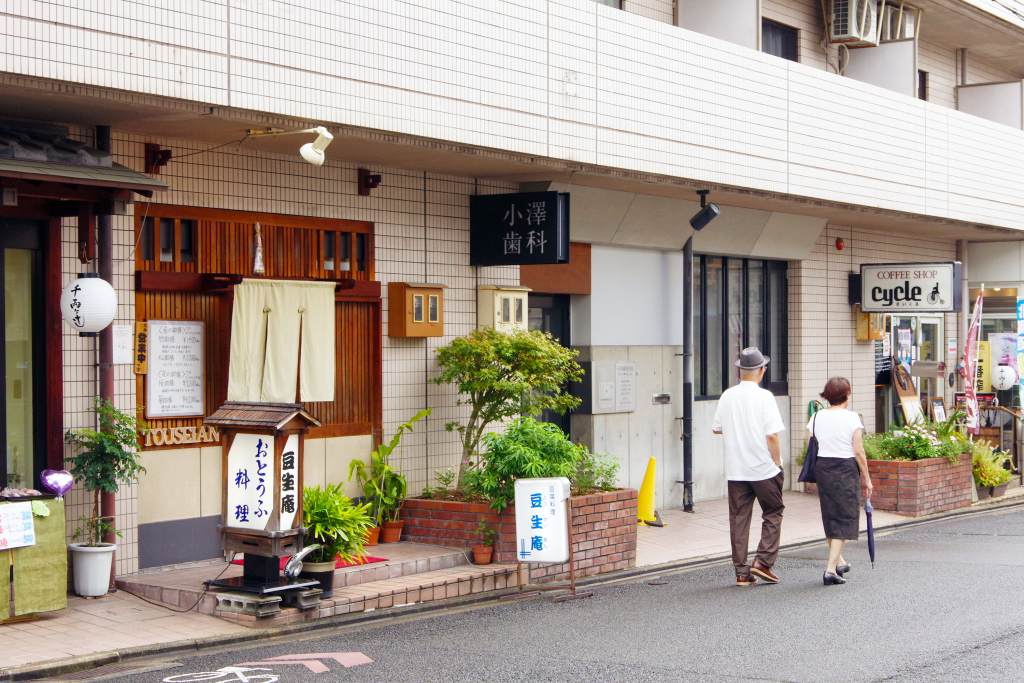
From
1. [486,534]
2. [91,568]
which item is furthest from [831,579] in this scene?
[91,568]

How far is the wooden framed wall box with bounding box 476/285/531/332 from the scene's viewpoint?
12031mm

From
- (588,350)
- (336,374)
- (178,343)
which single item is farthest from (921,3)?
(178,343)

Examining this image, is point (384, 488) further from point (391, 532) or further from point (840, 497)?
point (840, 497)

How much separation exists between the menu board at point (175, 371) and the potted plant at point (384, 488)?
173 cm

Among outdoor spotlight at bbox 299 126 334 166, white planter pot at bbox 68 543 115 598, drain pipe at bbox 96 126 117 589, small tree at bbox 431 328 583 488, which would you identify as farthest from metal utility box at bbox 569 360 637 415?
white planter pot at bbox 68 543 115 598

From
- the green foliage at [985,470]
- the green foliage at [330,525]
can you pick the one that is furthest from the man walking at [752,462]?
the green foliage at [985,470]

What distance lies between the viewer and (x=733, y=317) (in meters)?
16.4

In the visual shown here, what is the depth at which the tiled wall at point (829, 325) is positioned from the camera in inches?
672

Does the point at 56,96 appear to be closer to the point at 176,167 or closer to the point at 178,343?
the point at 176,167

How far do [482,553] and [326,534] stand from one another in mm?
1925

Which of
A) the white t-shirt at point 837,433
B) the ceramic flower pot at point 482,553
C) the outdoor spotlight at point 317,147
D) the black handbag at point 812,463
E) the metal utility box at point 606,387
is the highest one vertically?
the outdoor spotlight at point 317,147

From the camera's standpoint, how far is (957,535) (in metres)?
13.3

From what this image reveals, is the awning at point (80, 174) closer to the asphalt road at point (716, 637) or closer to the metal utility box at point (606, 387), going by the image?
the asphalt road at point (716, 637)

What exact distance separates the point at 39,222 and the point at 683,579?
6330 millimetres
